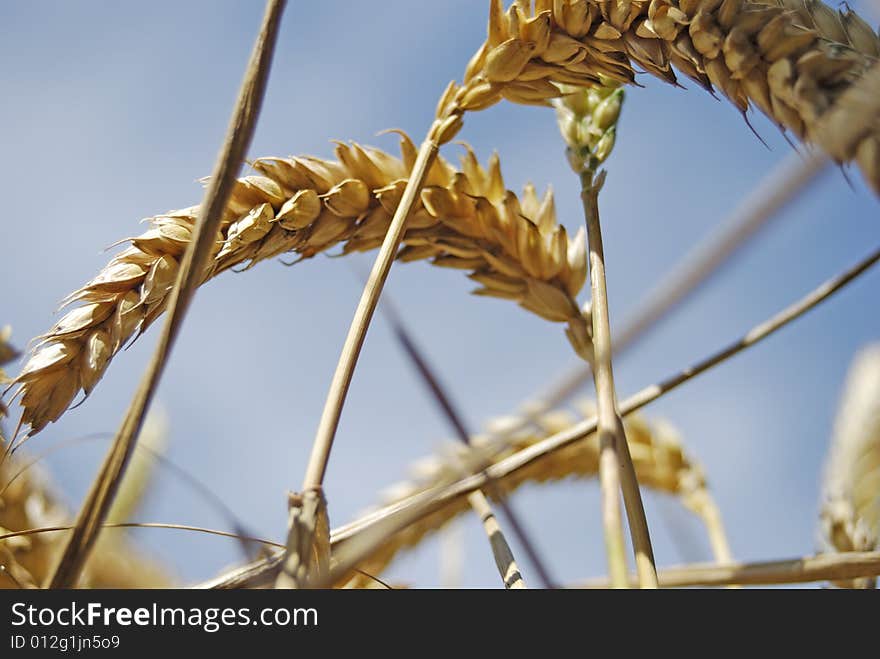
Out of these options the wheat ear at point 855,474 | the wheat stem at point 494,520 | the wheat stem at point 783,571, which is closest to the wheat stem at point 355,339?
the wheat stem at point 494,520

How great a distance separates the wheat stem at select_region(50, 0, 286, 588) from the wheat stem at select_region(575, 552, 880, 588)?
0.39 m

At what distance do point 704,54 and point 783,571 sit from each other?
0.33 meters

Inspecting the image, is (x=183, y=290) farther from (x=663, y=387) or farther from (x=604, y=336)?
(x=663, y=387)

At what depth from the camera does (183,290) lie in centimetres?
31

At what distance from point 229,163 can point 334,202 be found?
30 centimetres

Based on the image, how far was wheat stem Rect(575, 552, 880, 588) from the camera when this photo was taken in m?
0.50

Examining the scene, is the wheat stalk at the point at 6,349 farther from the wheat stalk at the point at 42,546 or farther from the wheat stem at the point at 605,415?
the wheat stem at the point at 605,415

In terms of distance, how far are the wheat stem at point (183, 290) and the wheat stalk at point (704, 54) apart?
0.67ft

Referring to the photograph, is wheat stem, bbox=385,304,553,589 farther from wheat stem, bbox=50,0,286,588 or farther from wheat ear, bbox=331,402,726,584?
wheat ear, bbox=331,402,726,584

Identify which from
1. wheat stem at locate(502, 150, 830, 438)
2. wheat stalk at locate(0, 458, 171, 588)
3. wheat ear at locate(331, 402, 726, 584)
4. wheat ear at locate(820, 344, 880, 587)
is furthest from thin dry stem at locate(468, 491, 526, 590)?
wheat ear at locate(331, 402, 726, 584)

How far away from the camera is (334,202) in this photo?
617 mm

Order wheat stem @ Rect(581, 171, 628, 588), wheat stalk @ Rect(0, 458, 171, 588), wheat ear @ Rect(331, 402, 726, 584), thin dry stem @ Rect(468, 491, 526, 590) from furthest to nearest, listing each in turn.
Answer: wheat ear @ Rect(331, 402, 726, 584) → wheat stalk @ Rect(0, 458, 171, 588) → thin dry stem @ Rect(468, 491, 526, 590) → wheat stem @ Rect(581, 171, 628, 588)

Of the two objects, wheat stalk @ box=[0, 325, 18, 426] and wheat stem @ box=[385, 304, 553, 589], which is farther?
wheat stalk @ box=[0, 325, 18, 426]
